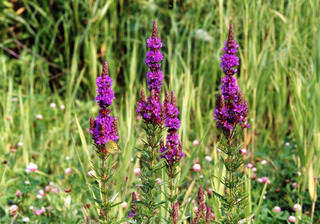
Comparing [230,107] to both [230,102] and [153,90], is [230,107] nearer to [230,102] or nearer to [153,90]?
[230,102]

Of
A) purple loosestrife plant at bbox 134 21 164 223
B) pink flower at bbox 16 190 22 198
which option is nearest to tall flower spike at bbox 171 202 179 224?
purple loosestrife plant at bbox 134 21 164 223

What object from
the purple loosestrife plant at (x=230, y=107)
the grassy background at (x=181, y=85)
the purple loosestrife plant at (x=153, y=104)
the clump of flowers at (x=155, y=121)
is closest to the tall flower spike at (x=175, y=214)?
the clump of flowers at (x=155, y=121)

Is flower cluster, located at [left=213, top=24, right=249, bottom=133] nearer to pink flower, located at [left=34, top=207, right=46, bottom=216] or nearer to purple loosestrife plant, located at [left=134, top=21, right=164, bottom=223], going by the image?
purple loosestrife plant, located at [left=134, top=21, right=164, bottom=223]

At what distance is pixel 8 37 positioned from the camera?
4.63 meters

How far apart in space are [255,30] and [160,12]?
1.39 metres

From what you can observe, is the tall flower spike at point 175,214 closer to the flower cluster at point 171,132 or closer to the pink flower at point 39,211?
the flower cluster at point 171,132

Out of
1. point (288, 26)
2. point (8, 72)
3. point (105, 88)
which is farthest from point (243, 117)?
point (8, 72)

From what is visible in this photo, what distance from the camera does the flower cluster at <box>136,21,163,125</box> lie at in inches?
52.1

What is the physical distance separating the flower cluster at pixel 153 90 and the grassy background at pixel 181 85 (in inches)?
23.5

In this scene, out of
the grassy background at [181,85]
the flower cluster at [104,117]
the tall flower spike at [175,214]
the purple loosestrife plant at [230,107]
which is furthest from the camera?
the grassy background at [181,85]

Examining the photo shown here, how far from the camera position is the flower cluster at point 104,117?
4.12 ft

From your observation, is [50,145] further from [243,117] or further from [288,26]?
[243,117]

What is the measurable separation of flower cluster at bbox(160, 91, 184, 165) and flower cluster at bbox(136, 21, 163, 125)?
0.05 metres

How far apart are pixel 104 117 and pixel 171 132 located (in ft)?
0.89
